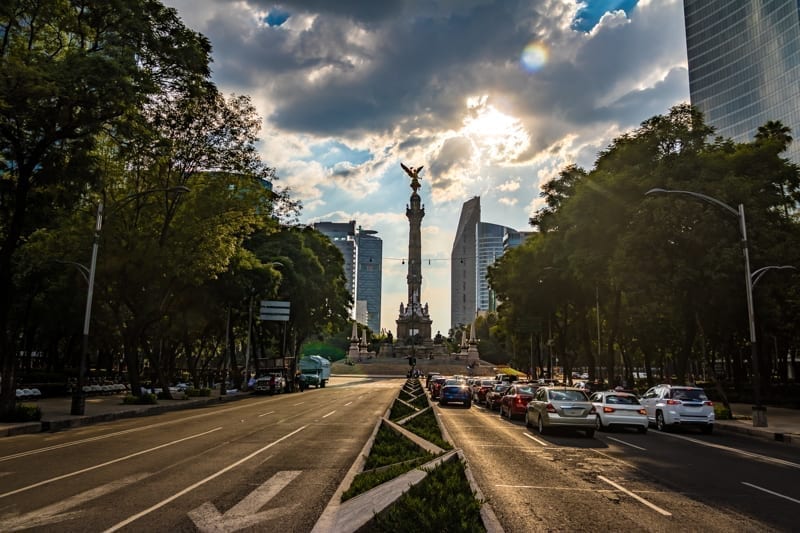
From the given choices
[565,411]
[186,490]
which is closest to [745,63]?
[565,411]

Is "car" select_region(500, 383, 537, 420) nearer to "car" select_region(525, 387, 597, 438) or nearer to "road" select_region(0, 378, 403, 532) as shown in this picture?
"car" select_region(525, 387, 597, 438)

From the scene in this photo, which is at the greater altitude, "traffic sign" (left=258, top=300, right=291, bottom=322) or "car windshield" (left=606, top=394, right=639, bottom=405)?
"traffic sign" (left=258, top=300, right=291, bottom=322)

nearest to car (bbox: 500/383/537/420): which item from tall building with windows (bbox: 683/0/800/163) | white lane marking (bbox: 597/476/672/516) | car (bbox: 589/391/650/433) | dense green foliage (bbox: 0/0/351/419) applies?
car (bbox: 589/391/650/433)

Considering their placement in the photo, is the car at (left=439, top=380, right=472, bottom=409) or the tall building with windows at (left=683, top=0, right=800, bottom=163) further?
the tall building with windows at (left=683, top=0, right=800, bottom=163)

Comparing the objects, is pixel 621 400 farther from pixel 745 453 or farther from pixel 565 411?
pixel 745 453

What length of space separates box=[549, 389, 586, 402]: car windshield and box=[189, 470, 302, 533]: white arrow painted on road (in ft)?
41.5

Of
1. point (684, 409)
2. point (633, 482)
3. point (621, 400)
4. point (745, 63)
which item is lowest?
point (633, 482)

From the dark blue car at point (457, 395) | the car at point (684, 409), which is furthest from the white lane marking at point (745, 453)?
the dark blue car at point (457, 395)

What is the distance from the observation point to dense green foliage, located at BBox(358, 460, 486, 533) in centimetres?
589

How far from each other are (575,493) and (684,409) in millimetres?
14333

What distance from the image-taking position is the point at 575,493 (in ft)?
32.4

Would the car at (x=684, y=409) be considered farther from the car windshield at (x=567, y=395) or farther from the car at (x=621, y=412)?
the car windshield at (x=567, y=395)

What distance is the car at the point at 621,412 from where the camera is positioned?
70.9 ft

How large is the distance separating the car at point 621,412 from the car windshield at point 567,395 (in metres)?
2.19
